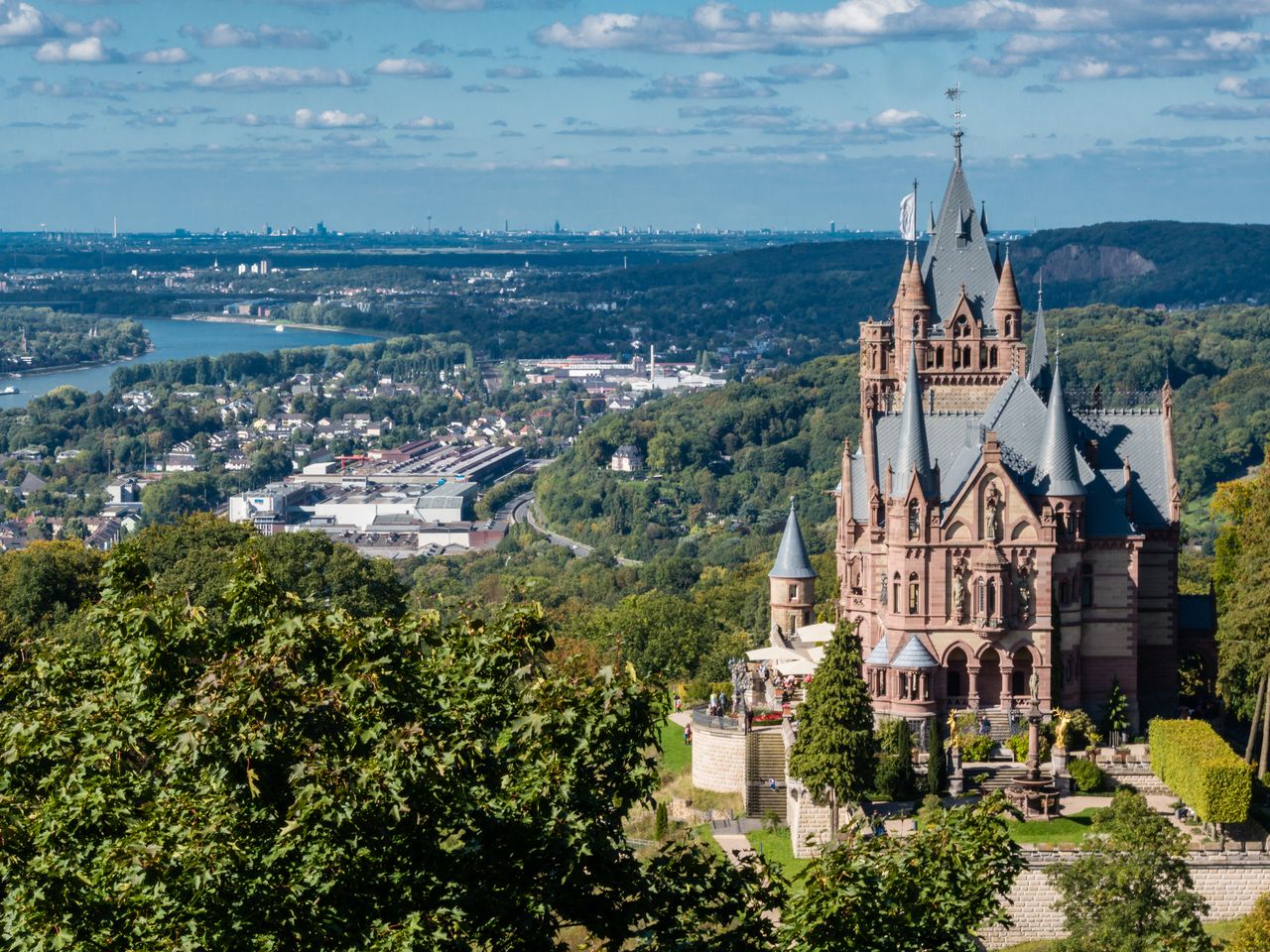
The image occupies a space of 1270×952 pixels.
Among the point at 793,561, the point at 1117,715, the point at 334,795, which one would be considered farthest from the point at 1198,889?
the point at 334,795

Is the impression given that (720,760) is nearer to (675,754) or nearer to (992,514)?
(675,754)

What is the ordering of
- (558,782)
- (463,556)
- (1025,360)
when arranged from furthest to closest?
(463,556) < (1025,360) < (558,782)

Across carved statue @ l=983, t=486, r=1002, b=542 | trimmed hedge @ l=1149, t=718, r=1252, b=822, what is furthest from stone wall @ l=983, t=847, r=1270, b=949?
carved statue @ l=983, t=486, r=1002, b=542

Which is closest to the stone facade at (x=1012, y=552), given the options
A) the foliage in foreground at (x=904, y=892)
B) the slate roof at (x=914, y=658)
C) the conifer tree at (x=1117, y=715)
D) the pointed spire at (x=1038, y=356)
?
the slate roof at (x=914, y=658)

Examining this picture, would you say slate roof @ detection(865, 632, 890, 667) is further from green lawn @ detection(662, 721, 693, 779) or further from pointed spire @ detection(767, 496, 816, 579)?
pointed spire @ detection(767, 496, 816, 579)

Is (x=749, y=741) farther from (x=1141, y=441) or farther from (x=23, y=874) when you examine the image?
(x=23, y=874)

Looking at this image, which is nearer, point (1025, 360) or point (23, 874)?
point (23, 874)

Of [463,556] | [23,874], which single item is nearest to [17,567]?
[23,874]
